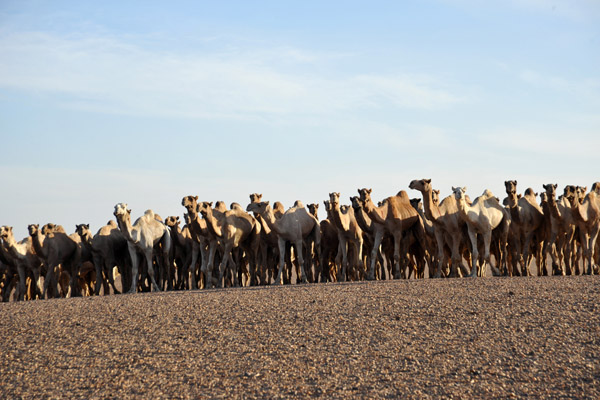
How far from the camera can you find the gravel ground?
1060cm

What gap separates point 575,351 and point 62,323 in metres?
9.08

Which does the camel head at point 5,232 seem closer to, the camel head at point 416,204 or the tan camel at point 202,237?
the tan camel at point 202,237

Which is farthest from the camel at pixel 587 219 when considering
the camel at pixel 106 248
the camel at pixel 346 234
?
the camel at pixel 106 248

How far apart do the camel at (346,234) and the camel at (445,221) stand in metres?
2.26

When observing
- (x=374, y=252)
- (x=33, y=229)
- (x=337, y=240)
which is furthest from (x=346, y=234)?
(x=33, y=229)

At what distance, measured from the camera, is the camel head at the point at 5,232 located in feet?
87.0

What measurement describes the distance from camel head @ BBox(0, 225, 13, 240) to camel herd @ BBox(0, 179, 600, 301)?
31 millimetres

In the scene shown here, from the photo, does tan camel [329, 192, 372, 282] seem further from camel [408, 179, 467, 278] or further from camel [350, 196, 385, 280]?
camel [408, 179, 467, 278]

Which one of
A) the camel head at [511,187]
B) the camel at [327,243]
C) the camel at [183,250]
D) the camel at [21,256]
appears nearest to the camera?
the camel head at [511,187]

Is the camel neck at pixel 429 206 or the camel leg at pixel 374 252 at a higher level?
the camel neck at pixel 429 206

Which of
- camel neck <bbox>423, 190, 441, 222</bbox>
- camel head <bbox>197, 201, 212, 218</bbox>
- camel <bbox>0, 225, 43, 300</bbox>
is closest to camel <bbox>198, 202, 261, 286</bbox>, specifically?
camel head <bbox>197, 201, 212, 218</bbox>

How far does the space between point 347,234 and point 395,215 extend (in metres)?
1.57

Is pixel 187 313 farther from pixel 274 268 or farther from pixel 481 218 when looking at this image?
pixel 274 268

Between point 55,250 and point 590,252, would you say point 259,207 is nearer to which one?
point 55,250
